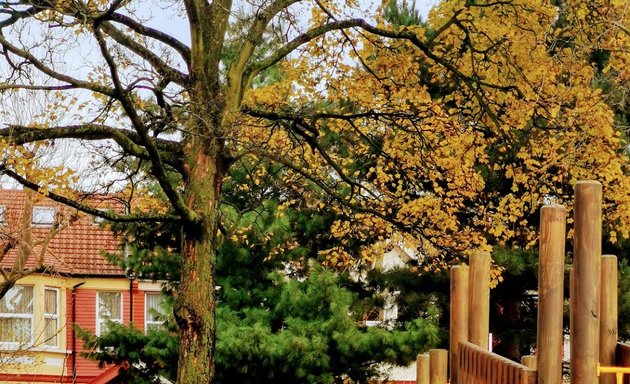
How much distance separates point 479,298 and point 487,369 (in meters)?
0.86

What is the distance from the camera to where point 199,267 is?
15.0 metres

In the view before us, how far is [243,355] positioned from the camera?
19469 millimetres

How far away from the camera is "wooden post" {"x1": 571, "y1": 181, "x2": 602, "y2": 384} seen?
6.44 m

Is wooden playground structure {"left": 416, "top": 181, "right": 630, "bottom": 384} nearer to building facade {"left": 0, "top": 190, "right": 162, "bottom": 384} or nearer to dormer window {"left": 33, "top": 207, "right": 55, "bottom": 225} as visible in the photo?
building facade {"left": 0, "top": 190, "right": 162, "bottom": 384}

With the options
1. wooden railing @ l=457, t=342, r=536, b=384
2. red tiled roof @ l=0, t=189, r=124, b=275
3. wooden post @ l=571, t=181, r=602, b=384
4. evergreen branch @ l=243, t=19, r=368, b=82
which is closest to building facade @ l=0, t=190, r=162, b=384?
red tiled roof @ l=0, t=189, r=124, b=275

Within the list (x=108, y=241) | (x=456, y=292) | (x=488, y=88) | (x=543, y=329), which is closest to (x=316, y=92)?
(x=488, y=88)

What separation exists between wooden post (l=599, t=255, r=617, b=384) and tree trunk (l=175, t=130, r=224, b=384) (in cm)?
807

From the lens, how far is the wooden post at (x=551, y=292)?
6.70 meters

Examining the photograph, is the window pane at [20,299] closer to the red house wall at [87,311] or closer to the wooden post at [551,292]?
the red house wall at [87,311]

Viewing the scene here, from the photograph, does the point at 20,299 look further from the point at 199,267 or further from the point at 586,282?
the point at 586,282

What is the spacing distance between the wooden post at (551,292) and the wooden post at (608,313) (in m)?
0.45

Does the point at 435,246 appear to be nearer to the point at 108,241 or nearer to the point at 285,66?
the point at 285,66

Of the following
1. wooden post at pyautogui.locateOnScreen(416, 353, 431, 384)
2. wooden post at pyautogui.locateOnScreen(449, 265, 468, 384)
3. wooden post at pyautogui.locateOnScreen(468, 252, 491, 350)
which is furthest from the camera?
wooden post at pyautogui.locateOnScreen(416, 353, 431, 384)

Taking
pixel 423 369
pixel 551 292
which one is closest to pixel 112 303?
pixel 423 369
